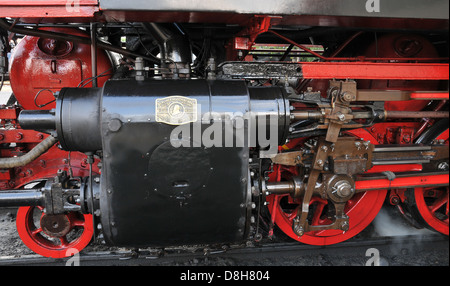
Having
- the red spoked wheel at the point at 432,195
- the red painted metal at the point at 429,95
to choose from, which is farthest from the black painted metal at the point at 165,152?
the red spoked wheel at the point at 432,195

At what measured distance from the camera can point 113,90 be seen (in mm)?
1852

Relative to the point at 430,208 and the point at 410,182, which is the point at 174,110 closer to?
the point at 410,182

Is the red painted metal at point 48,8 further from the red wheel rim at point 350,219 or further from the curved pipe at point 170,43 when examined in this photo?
the red wheel rim at point 350,219

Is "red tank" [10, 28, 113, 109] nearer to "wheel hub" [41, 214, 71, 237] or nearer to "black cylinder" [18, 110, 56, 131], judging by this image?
"black cylinder" [18, 110, 56, 131]

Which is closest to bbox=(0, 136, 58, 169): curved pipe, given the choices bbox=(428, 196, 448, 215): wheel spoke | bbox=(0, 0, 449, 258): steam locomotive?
bbox=(0, 0, 449, 258): steam locomotive

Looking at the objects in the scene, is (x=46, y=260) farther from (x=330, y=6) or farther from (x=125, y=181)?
(x=330, y=6)

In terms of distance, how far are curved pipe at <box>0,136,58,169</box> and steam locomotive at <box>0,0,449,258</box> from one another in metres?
0.01

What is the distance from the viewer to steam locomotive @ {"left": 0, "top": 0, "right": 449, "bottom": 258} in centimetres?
184

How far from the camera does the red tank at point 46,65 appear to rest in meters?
2.67

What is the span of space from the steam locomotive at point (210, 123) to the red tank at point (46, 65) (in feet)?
0.03

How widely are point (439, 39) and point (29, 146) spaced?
409 centimetres

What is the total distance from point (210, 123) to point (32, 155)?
4.82 ft

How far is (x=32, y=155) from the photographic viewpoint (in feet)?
7.61

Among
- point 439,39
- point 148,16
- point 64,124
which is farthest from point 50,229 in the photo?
point 439,39
